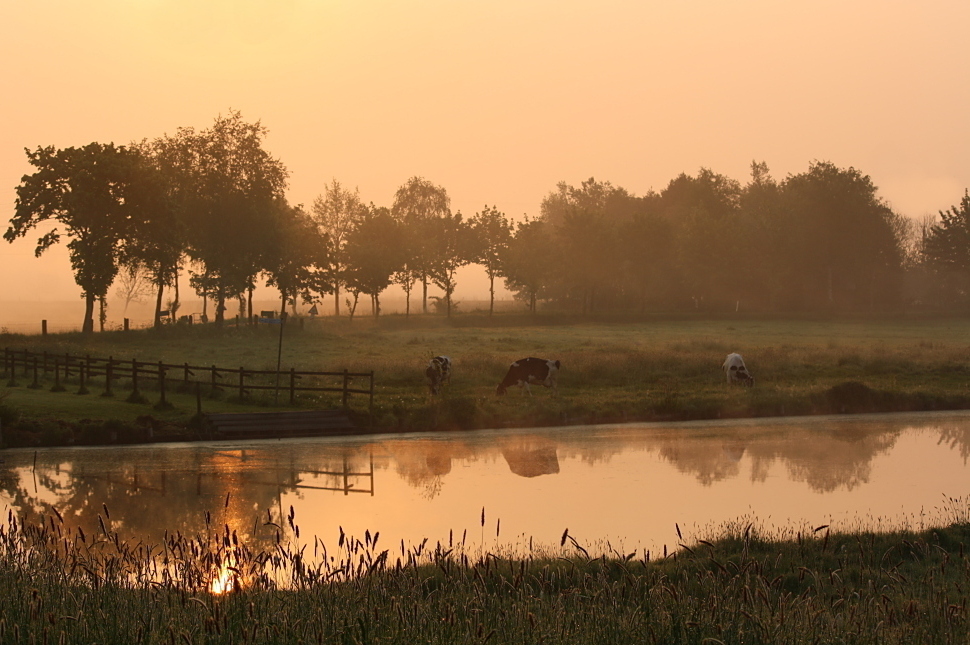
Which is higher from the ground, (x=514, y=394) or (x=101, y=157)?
(x=101, y=157)

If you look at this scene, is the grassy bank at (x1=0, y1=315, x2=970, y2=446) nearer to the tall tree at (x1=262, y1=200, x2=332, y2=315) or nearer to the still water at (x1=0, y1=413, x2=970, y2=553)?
the still water at (x1=0, y1=413, x2=970, y2=553)

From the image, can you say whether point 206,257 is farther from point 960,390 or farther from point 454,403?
point 960,390

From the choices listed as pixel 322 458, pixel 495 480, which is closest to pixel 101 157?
pixel 322 458

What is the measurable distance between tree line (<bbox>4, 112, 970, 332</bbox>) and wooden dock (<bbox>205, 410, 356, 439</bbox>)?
170ft

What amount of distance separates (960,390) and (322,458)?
28.3 metres

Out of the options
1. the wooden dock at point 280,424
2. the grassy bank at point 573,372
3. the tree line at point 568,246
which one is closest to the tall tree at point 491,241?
the tree line at point 568,246

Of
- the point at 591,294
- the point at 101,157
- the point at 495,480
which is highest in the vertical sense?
the point at 101,157

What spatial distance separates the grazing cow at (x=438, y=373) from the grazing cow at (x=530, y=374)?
97.8 inches

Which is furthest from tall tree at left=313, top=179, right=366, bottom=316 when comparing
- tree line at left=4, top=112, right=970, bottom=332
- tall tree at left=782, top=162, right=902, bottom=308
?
tall tree at left=782, top=162, right=902, bottom=308

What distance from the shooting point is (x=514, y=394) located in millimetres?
39375

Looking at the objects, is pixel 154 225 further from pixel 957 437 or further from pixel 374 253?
pixel 957 437

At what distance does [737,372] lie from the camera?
138ft

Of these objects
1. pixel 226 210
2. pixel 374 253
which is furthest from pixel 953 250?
pixel 226 210

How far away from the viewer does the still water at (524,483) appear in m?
18.0
